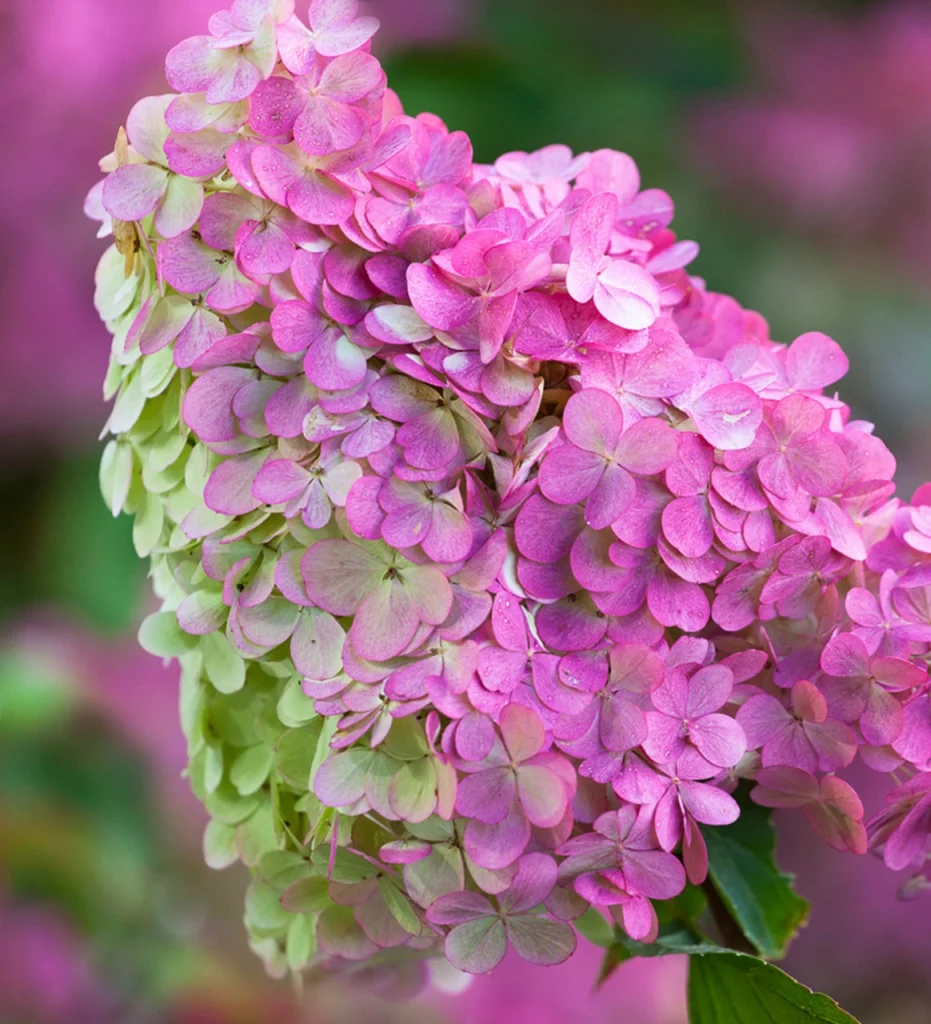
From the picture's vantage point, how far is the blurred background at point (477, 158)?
52 cm

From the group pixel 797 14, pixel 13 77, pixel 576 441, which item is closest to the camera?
pixel 576 441

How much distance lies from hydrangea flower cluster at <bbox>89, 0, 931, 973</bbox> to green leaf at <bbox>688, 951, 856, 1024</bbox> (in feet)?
0.13

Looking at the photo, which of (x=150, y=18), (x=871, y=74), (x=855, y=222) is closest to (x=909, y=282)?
(x=855, y=222)

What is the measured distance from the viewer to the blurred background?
0.52 m

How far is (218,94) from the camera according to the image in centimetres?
28

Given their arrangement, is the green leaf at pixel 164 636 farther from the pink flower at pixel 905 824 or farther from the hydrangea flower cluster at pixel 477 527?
the pink flower at pixel 905 824

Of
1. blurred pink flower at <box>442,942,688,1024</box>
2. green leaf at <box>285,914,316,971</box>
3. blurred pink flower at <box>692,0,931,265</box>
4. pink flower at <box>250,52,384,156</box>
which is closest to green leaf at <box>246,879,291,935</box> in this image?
green leaf at <box>285,914,316,971</box>

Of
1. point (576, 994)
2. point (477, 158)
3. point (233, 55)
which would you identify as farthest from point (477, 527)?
point (477, 158)

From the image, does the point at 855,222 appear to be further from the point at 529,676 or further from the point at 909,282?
the point at 529,676

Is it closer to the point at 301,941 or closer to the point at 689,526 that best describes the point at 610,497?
the point at 689,526

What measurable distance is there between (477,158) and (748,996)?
0.67 metres

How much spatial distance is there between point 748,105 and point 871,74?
10cm

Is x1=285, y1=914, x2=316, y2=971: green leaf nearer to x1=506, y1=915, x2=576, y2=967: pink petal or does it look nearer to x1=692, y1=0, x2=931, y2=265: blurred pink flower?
x1=506, y1=915, x2=576, y2=967: pink petal

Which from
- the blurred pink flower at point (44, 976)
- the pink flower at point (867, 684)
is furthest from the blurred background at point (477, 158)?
the pink flower at point (867, 684)
